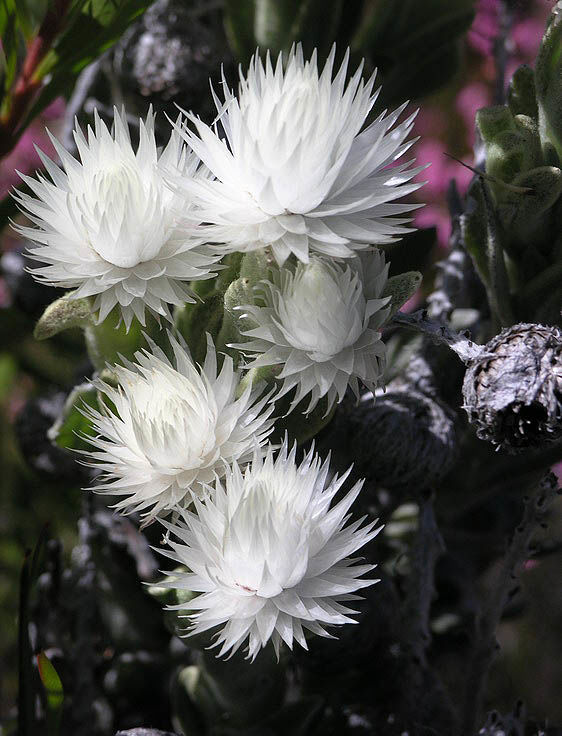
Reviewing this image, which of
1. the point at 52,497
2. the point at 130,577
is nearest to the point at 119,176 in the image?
the point at 130,577

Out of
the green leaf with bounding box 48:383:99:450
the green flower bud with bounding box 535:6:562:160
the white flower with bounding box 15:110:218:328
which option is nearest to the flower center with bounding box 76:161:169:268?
the white flower with bounding box 15:110:218:328

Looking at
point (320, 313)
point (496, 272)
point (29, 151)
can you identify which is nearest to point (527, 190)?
point (496, 272)

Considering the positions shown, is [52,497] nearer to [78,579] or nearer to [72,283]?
[78,579]

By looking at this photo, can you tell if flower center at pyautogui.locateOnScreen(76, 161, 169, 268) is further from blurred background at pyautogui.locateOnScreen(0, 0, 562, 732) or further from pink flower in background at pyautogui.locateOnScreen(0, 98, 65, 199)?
pink flower in background at pyautogui.locateOnScreen(0, 98, 65, 199)

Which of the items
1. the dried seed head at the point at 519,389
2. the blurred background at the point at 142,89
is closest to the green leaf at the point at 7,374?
the blurred background at the point at 142,89

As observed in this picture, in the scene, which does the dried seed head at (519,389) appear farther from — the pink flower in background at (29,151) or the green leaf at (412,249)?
the pink flower in background at (29,151)

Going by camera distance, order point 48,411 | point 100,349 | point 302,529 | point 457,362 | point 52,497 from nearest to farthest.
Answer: point 302,529 → point 100,349 → point 457,362 → point 48,411 → point 52,497
